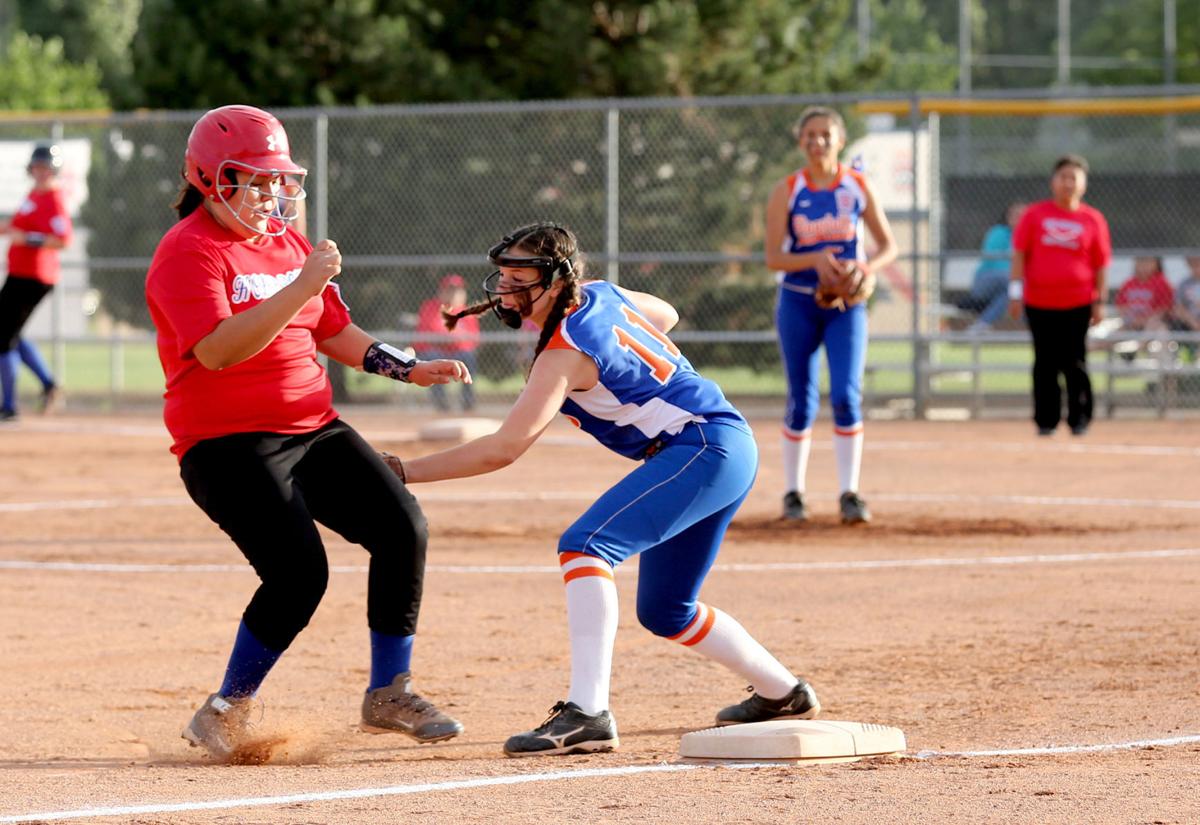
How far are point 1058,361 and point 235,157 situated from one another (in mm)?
10342

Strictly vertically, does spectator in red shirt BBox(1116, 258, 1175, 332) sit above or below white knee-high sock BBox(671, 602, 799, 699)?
below

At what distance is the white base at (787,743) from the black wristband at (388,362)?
1.44 m

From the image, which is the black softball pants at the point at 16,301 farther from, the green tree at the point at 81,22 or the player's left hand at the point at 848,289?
the green tree at the point at 81,22

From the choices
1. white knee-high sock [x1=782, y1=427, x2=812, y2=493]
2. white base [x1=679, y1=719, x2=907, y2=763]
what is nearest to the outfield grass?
white knee-high sock [x1=782, y1=427, x2=812, y2=493]

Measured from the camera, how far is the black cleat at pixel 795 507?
10.7 m

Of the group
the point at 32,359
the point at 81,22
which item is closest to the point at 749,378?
the point at 32,359

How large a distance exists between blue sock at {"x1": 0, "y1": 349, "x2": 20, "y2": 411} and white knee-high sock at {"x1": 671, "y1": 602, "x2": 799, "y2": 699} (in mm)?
12836

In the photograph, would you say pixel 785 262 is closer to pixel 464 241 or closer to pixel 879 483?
pixel 879 483

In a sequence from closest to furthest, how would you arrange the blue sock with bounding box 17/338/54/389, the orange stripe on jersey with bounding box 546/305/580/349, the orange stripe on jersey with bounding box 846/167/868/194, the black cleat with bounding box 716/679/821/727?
the orange stripe on jersey with bounding box 546/305/580/349 → the black cleat with bounding box 716/679/821/727 → the orange stripe on jersey with bounding box 846/167/868/194 → the blue sock with bounding box 17/338/54/389

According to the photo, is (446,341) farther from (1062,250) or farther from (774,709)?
(774,709)

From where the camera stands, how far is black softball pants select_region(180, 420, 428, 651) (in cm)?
548

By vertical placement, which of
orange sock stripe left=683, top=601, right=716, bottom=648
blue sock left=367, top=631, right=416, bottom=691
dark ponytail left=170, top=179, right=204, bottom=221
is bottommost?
blue sock left=367, top=631, right=416, bottom=691

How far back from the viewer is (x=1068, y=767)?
4.97 metres

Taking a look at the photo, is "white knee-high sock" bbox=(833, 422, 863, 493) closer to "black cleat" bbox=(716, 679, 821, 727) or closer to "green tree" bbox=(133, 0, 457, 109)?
"black cleat" bbox=(716, 679, 821, 727)
